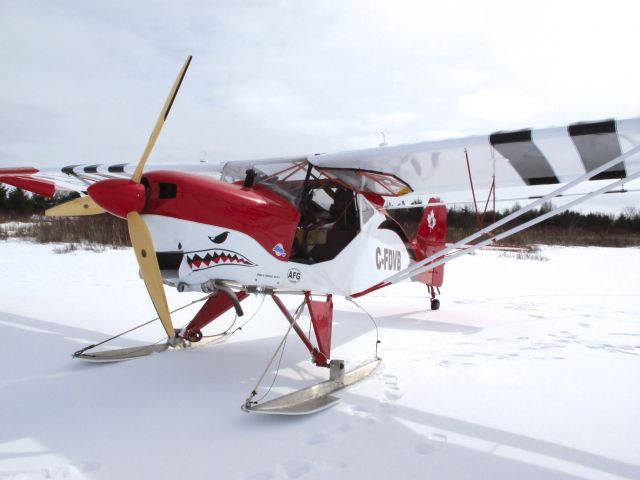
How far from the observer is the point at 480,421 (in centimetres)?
307

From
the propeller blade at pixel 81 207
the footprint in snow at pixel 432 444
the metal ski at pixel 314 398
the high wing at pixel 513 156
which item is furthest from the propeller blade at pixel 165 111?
the footprint in snow at pixel 432 444

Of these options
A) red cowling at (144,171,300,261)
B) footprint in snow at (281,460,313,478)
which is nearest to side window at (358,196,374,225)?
red cowling at (144,171,300,261)

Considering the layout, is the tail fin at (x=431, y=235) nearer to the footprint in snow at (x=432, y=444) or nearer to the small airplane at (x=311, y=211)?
the small airplane at (x=311, y=211)

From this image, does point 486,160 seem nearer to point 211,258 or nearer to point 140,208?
point 211,258

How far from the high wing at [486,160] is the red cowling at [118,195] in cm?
126

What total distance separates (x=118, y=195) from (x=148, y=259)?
1.80 feet

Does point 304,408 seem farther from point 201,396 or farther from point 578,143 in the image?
point 578,143

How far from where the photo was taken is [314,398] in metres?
3.40

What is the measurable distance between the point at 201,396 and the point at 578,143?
385 centimetres

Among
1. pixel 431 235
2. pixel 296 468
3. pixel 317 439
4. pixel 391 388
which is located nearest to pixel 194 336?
pixel 391 388

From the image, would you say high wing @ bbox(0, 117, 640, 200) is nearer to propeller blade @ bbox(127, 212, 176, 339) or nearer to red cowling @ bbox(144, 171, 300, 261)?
red cowling @ bbox(144, 171, 300, 261)

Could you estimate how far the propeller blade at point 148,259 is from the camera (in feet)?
11.2

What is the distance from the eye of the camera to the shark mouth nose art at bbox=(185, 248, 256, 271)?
3.55 metres

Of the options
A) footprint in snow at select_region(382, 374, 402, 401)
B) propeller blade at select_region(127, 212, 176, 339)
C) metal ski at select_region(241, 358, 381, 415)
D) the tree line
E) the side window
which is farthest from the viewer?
the tree line
